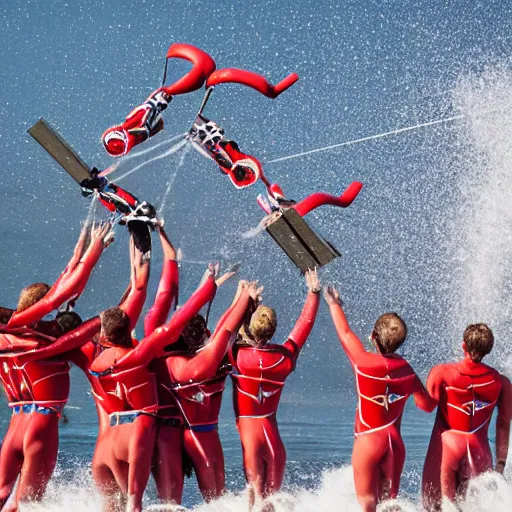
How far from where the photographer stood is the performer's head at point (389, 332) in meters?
11.7

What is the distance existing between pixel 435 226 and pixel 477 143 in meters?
2.07

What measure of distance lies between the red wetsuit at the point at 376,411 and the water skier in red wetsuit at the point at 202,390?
1102 mm

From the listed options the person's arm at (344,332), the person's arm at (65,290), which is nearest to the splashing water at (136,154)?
the person's arm at (65,290)

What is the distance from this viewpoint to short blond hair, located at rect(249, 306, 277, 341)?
40.4 feet

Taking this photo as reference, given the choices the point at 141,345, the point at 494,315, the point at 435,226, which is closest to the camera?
the point at 141,345

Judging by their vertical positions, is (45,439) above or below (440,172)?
below

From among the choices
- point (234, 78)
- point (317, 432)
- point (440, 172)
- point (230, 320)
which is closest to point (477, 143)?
point (440, 172)

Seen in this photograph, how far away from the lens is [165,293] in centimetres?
1237

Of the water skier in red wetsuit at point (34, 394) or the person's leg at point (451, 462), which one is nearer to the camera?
the person's leg at point (451, 462)

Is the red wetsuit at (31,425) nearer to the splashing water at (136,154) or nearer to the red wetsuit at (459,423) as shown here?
the splashing water at (136,154)

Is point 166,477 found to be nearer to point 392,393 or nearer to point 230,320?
point 230,320

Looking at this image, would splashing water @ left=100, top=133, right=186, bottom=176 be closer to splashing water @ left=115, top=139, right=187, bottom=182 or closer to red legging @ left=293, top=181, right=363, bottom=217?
splashing water @ left=115, top=139, right=187, bottom=182

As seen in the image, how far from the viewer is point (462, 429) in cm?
1241

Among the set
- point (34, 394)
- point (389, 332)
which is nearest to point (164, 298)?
point (34, 394)
